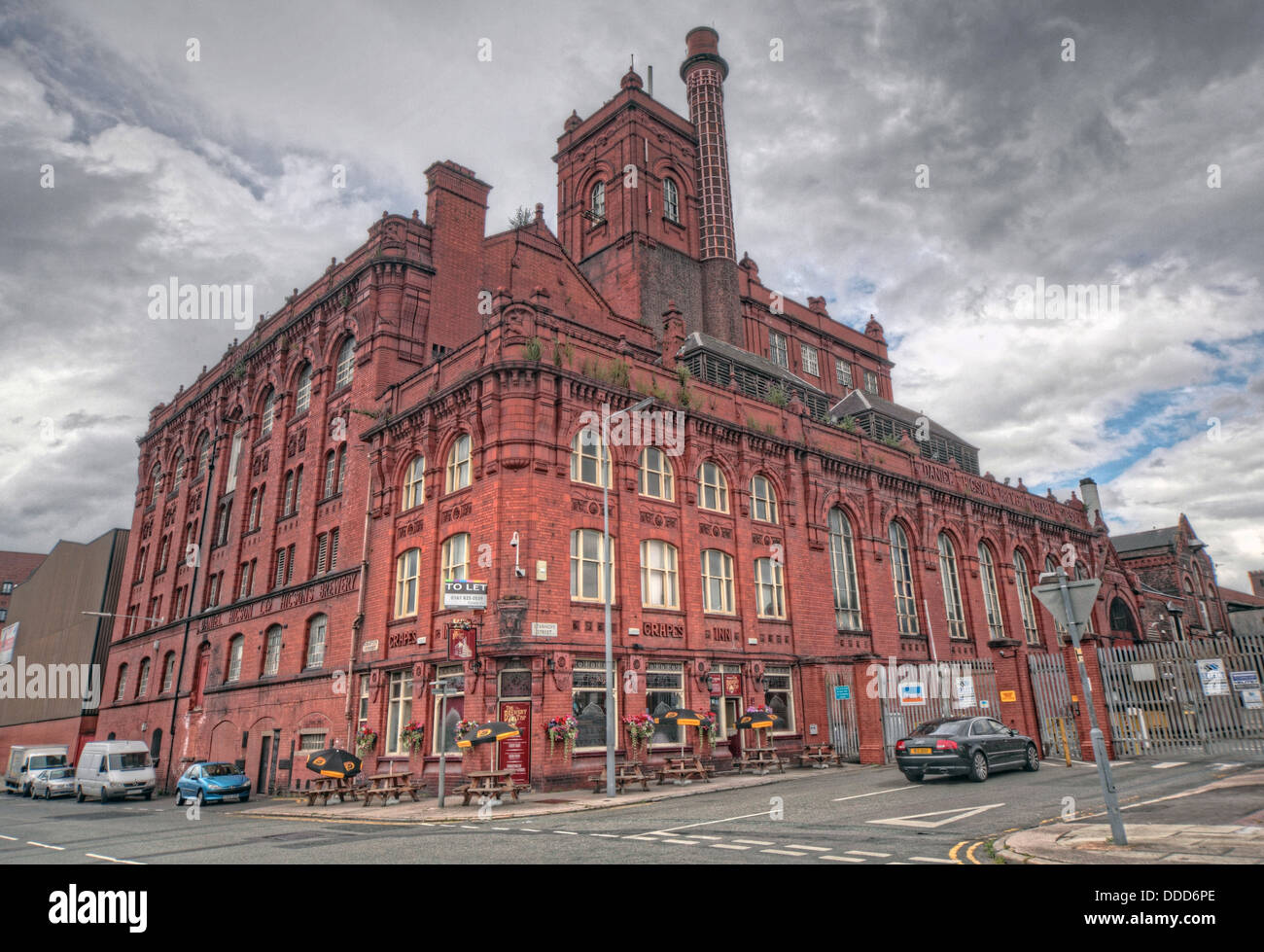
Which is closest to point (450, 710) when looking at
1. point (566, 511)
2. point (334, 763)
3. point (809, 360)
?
point (334, 763)

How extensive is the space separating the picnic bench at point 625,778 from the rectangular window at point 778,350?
31132 millimetres

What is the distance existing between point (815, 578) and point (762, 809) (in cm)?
1802

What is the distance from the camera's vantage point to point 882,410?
4331 centimetres

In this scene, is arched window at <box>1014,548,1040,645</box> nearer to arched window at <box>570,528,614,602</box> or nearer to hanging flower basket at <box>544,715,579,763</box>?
arched window at <box>570,528,614,602</box>

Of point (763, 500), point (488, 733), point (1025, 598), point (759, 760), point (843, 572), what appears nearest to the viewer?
point (488, 733)

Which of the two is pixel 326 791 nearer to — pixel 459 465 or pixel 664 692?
pixel 664 692

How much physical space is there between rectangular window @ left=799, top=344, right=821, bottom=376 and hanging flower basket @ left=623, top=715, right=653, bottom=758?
3196 centimetres

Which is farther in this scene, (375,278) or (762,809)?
(375,278)

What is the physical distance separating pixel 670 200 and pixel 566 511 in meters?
27.4

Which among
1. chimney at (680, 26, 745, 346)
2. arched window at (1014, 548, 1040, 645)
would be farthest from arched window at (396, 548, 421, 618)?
arched window at (1014, 548, 1040, 645)

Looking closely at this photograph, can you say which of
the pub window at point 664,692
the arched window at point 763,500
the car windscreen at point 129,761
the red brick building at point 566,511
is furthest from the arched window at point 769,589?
the car windscreen at point 129,761

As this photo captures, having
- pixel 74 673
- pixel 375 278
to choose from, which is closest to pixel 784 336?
pixel 375 278

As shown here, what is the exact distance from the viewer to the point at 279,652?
1304 inches
